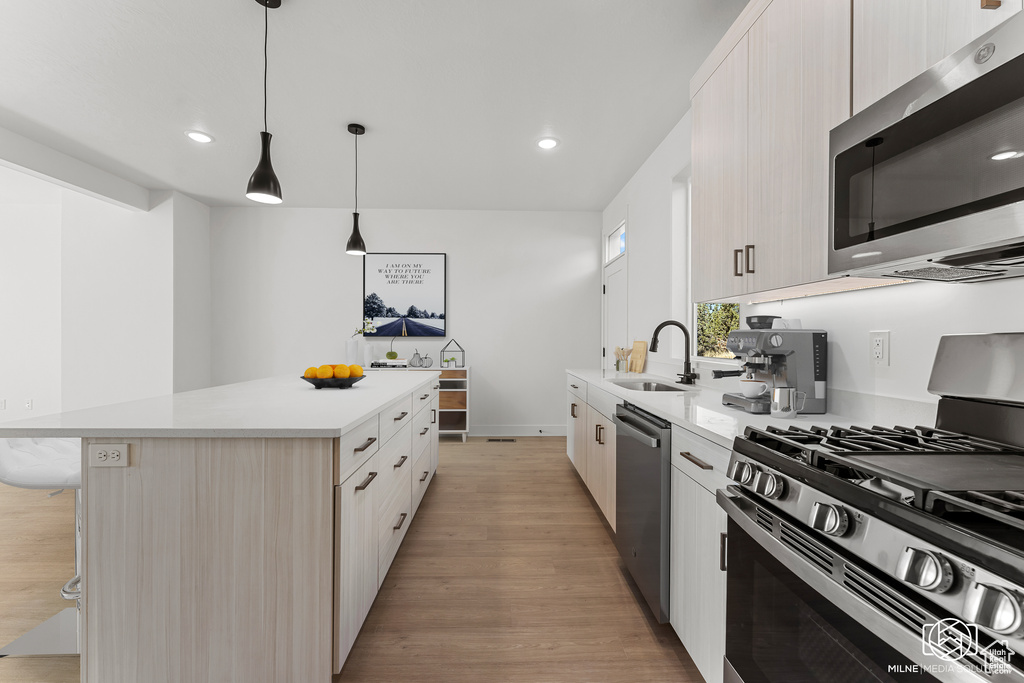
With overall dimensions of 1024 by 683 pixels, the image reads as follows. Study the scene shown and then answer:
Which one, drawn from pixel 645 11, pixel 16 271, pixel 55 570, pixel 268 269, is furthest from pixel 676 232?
pixel 16 271

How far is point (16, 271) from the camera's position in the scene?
5.11 m

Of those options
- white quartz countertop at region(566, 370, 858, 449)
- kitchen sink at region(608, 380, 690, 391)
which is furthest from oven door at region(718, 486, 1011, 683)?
kitchen sink at region(608, 380, 690, 391)

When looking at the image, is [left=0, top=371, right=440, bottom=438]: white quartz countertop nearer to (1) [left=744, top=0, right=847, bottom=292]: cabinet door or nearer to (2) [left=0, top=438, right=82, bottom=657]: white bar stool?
(2) [left=0, top=438, right=82, bottom=657]: white bar stool

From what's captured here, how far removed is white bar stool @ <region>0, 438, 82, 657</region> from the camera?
5.37ft

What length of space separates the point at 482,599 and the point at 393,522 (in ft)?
1.75


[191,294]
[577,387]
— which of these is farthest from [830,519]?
[191,294]

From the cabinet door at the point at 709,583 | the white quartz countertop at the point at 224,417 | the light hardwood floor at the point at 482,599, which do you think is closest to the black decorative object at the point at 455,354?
the light hardwood floor at the point at 482,599

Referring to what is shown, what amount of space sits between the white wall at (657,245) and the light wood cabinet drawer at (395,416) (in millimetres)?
1918

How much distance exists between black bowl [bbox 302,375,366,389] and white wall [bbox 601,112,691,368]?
2.21 metres

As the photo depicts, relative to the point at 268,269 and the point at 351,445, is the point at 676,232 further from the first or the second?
the point at 268,269

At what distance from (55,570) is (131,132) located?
2.98 m

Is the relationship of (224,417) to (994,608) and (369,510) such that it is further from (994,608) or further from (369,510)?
(994,608)

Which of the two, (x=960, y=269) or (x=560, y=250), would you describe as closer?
(x=960, y=269)

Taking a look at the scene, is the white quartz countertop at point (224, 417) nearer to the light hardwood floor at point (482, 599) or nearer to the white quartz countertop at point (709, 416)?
the light hardwood floor at point (482, 599)
